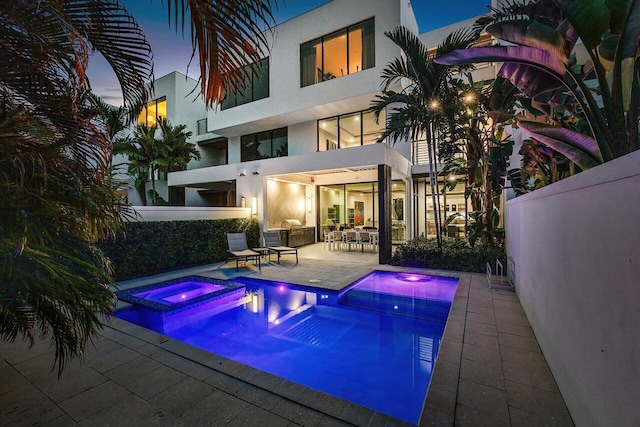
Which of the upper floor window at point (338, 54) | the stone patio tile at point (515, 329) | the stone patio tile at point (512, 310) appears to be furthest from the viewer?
the upper floor window at point (338, 54)

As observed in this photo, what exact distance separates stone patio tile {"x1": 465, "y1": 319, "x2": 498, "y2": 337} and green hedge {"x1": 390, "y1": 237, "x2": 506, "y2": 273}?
4.01 metres

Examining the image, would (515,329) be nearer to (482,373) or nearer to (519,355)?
(519,355)

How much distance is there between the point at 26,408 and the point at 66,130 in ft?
8.02

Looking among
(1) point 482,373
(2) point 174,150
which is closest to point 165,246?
(1) point 482,373

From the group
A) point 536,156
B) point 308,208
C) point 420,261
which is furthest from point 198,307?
point 308,208

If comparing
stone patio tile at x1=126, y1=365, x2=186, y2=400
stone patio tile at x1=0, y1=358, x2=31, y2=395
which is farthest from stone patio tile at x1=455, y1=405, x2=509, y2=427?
stone patio tile at x1=0, y1=358, x2=31, y2=395

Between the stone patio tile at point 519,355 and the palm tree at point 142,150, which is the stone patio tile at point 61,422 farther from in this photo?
the palm tree at point 142,150

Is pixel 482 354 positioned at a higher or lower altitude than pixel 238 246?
lower

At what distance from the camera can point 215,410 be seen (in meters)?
2.38

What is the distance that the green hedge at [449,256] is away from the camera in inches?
306

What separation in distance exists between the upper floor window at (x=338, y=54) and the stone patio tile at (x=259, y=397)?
40.0 feet

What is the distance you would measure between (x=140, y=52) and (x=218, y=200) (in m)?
18.7

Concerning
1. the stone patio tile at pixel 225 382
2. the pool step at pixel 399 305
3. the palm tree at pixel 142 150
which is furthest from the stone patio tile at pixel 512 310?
the palm tree at pixel 142 150

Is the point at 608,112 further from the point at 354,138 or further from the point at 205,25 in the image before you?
the point at 354,138
